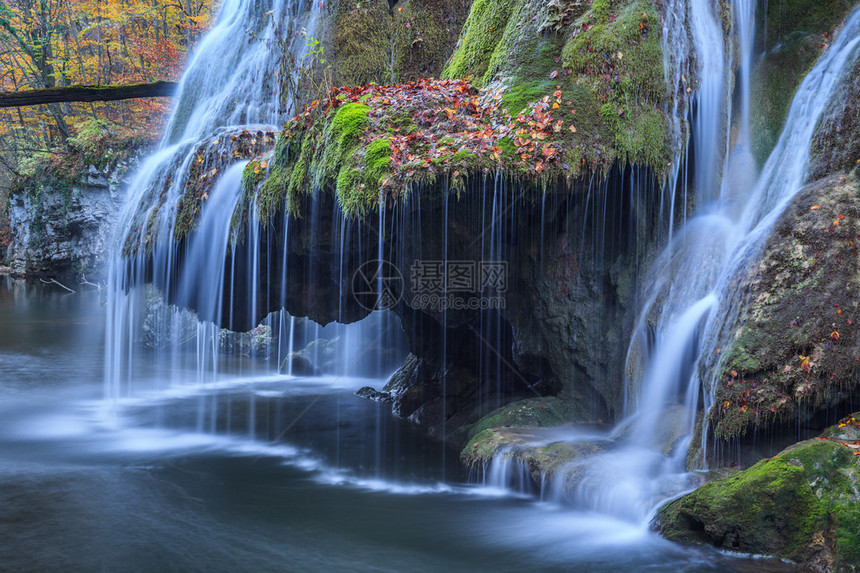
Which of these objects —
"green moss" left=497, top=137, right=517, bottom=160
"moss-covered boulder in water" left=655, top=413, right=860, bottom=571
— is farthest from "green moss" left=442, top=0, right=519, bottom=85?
"moss-covered boulder in water" left=655, top=413, right=860, bottom=571

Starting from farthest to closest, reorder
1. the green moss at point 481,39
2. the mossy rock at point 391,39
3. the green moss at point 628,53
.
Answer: the mossy rock at point 391,39 < the green moss at point 481,39 < the green moss at point 628,53

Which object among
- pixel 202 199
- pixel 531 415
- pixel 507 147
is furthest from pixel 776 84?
pixel 202 199

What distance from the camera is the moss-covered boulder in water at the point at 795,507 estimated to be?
4.39 meters

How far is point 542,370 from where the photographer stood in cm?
850

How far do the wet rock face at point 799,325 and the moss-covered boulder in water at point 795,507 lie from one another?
1.50 ft

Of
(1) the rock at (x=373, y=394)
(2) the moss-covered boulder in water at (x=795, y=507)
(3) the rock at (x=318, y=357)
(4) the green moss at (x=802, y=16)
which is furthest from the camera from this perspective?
(3) the rock at (x=318, y=357)

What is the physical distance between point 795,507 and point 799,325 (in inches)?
63.1

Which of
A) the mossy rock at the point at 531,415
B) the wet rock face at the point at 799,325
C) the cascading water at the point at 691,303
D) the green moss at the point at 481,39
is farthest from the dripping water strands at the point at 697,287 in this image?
the green moss at the point at 481,39

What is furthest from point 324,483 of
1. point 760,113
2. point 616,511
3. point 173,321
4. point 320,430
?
point 173,321

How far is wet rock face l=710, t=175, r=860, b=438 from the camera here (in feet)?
17.1

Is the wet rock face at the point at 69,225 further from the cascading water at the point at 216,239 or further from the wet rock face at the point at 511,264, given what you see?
the wet rock face at the point at 511,264

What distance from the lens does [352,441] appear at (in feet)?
28.5

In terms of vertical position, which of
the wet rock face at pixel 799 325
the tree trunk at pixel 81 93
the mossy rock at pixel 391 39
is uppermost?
the mossy rock at pixel 391 39

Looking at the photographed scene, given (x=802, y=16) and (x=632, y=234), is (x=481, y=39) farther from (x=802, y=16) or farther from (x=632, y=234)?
(x=802, y=16)
